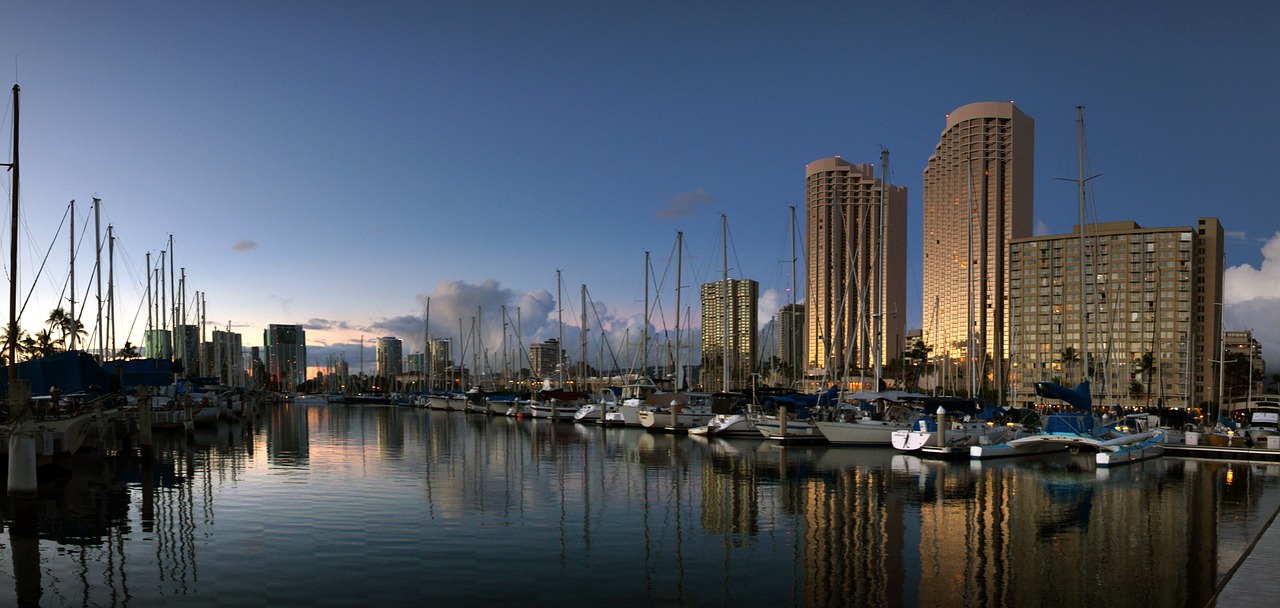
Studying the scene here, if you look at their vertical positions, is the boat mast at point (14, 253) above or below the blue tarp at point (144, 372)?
above

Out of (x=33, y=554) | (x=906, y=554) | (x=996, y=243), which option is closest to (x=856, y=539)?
(x=906, y=554)

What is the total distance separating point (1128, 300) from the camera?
16038cm

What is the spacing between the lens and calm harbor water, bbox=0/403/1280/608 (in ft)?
48.3

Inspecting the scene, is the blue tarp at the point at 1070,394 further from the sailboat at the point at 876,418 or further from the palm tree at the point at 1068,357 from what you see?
the palm tree at the point at 1068,357

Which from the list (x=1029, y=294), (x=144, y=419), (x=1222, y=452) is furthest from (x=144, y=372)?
(x=1029, y=294)

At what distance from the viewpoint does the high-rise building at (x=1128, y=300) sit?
6019 inches

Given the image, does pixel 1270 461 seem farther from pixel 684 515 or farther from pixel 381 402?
pixel 381 402

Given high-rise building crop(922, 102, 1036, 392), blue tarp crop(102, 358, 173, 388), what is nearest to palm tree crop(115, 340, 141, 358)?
blue tarp crop(102, 358, 173, 388)

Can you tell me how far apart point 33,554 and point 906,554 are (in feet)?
61.1

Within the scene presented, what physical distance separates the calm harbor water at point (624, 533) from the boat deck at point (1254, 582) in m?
0.86

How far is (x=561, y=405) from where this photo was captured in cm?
8631

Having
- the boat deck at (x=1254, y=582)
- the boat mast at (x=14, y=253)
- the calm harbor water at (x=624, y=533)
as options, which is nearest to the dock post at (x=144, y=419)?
the calm harbor water at (x=624, y=533)

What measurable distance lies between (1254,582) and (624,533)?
41.2ft

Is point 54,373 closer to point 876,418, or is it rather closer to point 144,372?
point 144,372
